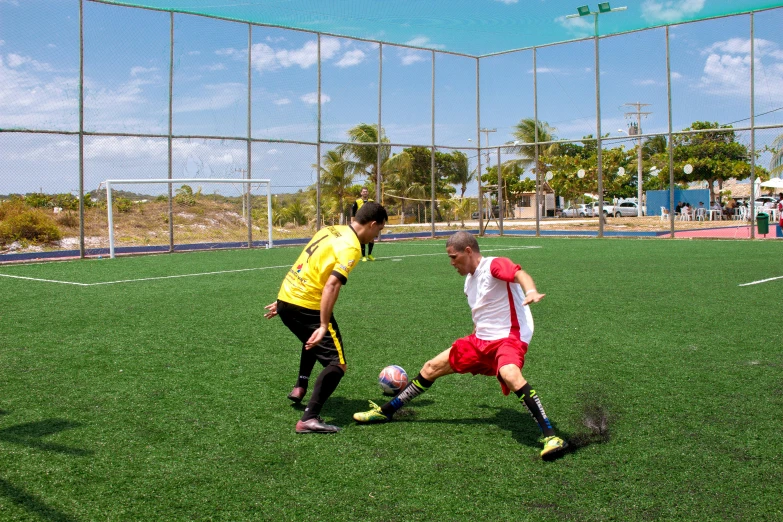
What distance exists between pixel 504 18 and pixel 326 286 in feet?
66.3

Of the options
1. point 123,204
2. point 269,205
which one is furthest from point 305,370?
point 269,205

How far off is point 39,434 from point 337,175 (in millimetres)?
20305

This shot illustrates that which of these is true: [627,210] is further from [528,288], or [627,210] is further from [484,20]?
[528,288]

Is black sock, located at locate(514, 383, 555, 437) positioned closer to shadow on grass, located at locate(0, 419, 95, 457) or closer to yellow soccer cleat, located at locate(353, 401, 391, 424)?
yellow soccer cleat, located at locate(353, 401, 391, 424)

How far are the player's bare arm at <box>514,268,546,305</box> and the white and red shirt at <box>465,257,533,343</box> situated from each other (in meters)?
0.23

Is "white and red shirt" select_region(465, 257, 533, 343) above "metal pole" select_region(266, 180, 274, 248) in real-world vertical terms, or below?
below

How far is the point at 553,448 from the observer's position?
3807 millimetres

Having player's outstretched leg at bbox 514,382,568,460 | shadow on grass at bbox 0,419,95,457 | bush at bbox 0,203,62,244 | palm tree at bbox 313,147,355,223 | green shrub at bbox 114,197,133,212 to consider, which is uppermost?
palm tree at bbox 313,147,355,223

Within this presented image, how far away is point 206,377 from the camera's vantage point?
5613mm

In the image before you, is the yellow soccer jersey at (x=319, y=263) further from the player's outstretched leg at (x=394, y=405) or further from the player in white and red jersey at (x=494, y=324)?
the player's outstretched leg at (x=394, y=405)

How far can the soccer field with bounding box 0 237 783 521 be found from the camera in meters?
3.34

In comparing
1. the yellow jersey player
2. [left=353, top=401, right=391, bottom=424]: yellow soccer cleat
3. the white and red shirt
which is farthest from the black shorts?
the white and red shirt

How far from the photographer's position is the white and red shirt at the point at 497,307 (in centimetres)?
423

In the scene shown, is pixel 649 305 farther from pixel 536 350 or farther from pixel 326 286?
pixel 326 286
